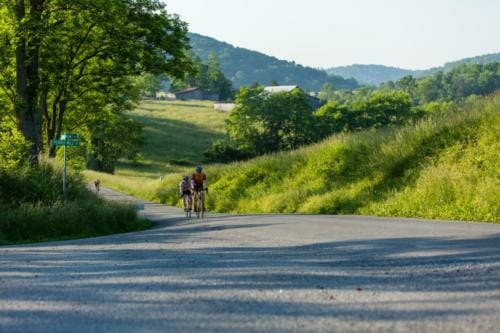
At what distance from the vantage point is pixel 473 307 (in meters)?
5.70

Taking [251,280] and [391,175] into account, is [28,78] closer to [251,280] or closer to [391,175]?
[391,175]

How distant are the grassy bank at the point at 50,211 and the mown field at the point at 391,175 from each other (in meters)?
7.13

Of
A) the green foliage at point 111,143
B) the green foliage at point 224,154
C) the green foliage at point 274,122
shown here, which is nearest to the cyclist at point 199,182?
the green foliage at point 111,143

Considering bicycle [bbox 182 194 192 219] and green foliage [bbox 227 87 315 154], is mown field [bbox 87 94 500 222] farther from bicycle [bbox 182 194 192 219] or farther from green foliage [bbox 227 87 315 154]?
green foliage [bbox 227 87 315 154]

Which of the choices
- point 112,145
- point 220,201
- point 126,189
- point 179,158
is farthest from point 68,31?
point 179,158

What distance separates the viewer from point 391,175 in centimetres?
2150

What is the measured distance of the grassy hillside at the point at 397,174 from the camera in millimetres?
17266

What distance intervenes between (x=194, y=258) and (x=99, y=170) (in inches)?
3096

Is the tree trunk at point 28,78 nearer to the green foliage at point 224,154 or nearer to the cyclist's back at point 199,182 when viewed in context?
the cyclist's back at point 199,182

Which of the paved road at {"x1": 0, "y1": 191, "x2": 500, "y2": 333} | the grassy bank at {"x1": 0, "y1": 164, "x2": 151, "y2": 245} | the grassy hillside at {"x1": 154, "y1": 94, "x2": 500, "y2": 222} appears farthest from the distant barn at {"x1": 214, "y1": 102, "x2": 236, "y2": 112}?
the paved road at {"x1": 0, "y1": 191, "x2": 500, "y2": 333}

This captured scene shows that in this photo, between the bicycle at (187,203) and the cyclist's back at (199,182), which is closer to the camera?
the cyclist's back at (199,182)

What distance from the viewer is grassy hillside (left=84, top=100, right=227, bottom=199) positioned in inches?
2711

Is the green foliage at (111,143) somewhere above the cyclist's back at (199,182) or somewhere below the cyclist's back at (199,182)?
above

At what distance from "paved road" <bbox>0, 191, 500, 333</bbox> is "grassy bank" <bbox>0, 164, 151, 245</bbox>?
489 centimetres
